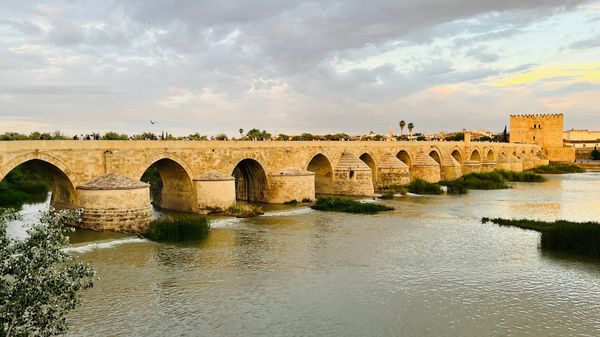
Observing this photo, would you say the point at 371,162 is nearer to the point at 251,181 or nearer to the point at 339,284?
the point at 251,181

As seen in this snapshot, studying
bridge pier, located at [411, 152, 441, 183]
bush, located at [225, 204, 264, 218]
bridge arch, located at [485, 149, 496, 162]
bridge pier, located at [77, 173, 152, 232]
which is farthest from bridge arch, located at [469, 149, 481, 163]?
bridge pier, located at [77, 173, 152, 232]

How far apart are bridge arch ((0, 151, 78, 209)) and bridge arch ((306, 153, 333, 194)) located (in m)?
14.8

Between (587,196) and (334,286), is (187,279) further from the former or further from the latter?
(587,196)

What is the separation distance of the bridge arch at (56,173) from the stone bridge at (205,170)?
30 mm

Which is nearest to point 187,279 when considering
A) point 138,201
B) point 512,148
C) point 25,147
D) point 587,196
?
point 138,201

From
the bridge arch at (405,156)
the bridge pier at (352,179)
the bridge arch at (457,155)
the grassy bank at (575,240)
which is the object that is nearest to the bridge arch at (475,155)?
the bridge arch at (457,155)

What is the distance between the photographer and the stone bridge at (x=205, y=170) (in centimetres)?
1677

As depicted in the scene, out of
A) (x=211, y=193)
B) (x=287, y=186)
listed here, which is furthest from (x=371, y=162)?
(x=211, y=193)

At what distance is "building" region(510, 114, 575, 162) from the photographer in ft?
232

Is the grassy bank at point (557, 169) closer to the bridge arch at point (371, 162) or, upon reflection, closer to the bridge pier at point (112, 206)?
the bridge arch at point (371, 162)

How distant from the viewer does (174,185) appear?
22344mm

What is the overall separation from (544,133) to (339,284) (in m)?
70.2

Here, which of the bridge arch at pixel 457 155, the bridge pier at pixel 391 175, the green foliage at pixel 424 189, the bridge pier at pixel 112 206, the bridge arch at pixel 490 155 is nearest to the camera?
the bridge pier at pixel 112 206

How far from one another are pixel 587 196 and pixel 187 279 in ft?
87.8
